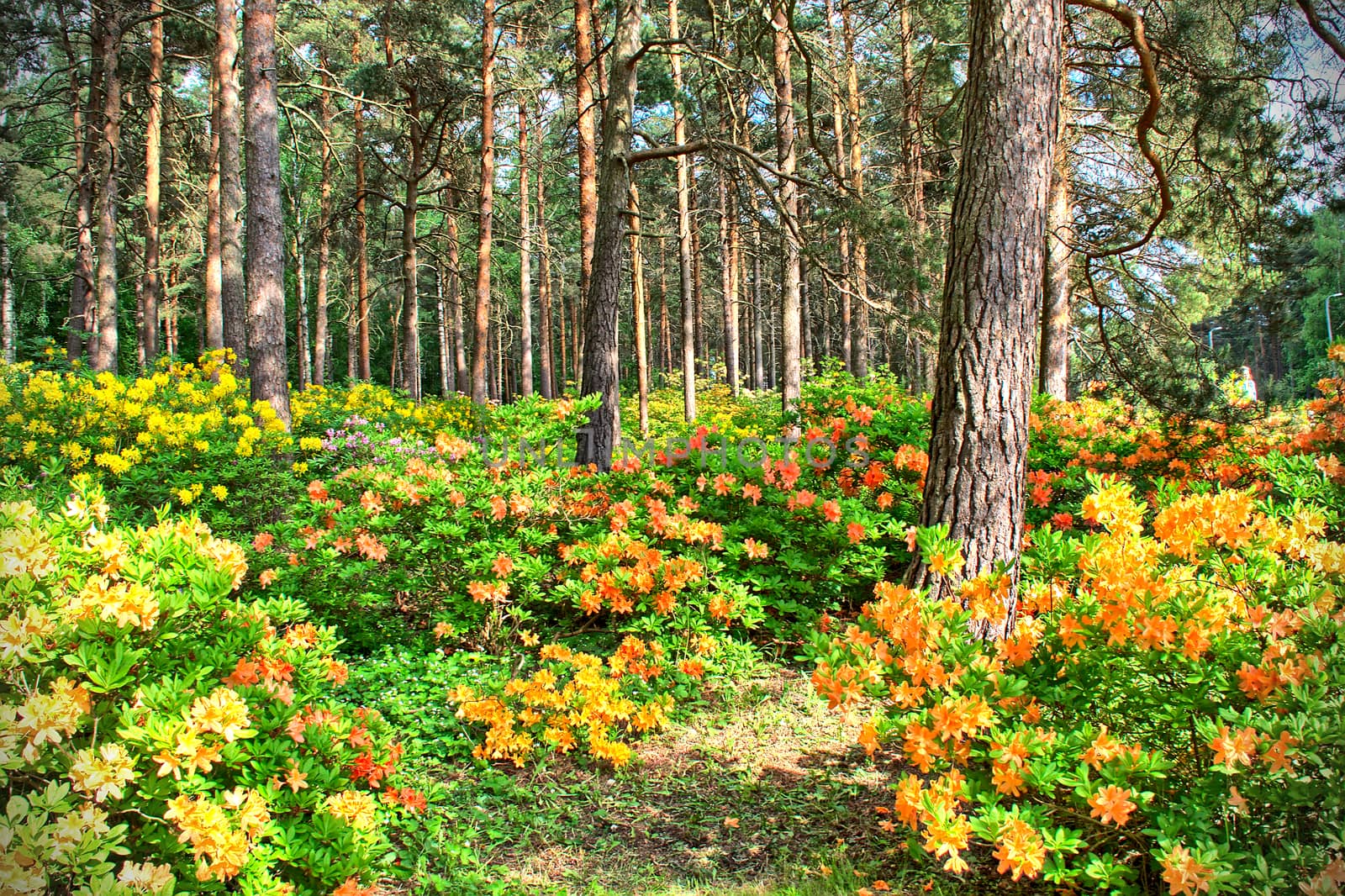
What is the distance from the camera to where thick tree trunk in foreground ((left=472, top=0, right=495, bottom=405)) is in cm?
1137

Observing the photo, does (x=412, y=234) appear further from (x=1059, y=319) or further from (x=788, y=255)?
(x=1059, y=319)

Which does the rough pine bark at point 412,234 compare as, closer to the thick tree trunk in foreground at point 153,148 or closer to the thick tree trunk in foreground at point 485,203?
the thick tree trunk in foreground at point 485,203

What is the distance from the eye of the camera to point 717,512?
15.9 ft

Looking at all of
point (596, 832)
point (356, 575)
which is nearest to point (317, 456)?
point (356, 575)

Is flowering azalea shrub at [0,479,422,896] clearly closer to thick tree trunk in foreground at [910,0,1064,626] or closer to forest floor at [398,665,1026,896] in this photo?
forest floor at [398,665,1026,896]

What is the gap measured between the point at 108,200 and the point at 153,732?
554 inches

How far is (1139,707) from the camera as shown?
6.77 feet

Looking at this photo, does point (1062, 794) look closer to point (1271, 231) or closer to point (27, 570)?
point (27, 570)

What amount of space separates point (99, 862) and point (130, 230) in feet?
77.3

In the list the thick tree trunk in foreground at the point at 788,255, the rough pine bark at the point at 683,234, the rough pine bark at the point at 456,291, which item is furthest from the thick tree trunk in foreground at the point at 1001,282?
the rough pine bark at the point at 456,291

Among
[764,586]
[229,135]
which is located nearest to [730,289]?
[229,135]

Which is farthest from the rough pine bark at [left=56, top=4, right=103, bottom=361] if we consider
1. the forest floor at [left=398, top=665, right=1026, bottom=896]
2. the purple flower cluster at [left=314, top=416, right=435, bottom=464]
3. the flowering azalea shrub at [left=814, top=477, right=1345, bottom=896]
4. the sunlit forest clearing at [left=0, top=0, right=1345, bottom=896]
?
the flowering azalea shrub at [left=814, top=477, right=1345, bottom=896]

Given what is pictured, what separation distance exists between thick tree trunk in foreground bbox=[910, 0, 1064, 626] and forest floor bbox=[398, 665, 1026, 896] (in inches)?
38.6

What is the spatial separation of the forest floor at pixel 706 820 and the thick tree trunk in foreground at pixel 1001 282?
98 cm
